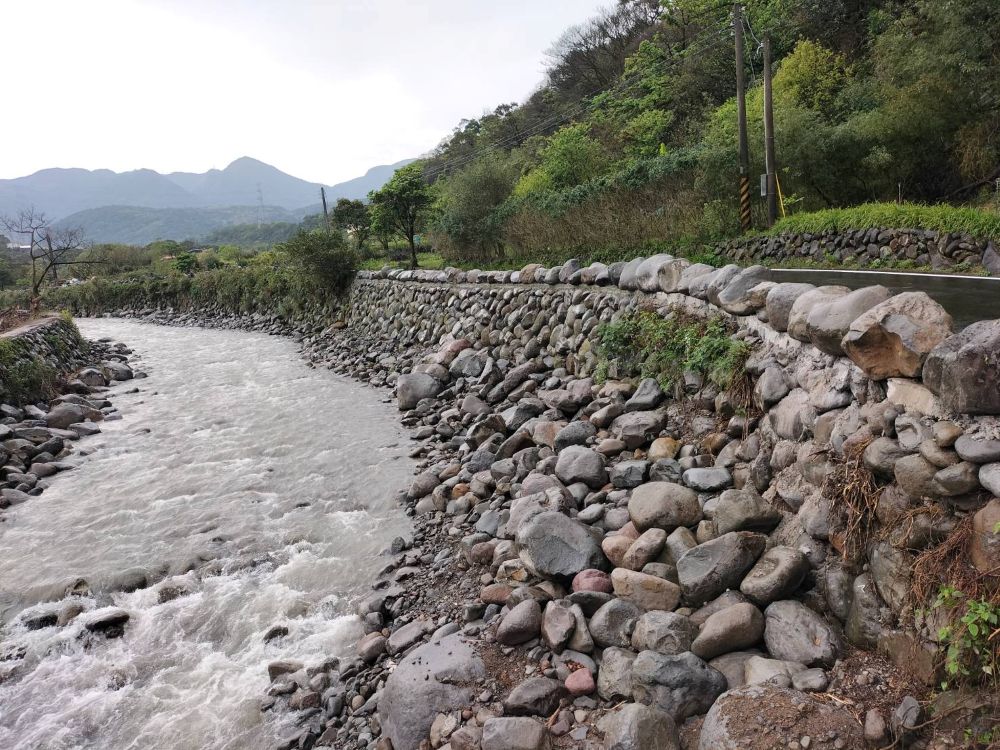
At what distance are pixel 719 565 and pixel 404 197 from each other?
2281cm

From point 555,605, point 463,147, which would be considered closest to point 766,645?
point 555,605

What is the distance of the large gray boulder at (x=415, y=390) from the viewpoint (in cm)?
1065

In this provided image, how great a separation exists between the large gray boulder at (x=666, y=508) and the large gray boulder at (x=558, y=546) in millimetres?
388

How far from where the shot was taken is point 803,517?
12.0ft

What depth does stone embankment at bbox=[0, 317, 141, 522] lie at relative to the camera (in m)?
8.94

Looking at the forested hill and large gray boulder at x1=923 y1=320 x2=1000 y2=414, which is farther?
the forested hill

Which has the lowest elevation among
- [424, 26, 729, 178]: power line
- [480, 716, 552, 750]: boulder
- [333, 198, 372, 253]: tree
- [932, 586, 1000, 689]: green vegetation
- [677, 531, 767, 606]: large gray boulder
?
[480, 716, 552, 750]: boulder

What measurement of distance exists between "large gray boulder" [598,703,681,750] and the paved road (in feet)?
12.4

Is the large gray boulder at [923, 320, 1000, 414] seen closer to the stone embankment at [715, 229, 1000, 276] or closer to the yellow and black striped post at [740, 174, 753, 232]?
the stone embankment at [715, 229, 1000, 276]

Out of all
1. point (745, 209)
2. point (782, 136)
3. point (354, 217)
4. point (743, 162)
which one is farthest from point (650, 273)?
point (354, 217)

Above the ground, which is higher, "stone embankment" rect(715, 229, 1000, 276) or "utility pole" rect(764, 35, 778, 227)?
"utility pole" rect(764, 35, 778, 227)

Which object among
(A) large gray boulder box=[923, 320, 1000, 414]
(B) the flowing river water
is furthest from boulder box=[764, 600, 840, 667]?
(B) the flowing river water

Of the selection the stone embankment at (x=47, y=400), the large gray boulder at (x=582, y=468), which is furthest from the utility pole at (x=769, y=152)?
the stone embankment at (x=47, y=400)

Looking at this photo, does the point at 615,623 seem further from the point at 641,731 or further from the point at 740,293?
the point at 740,293
